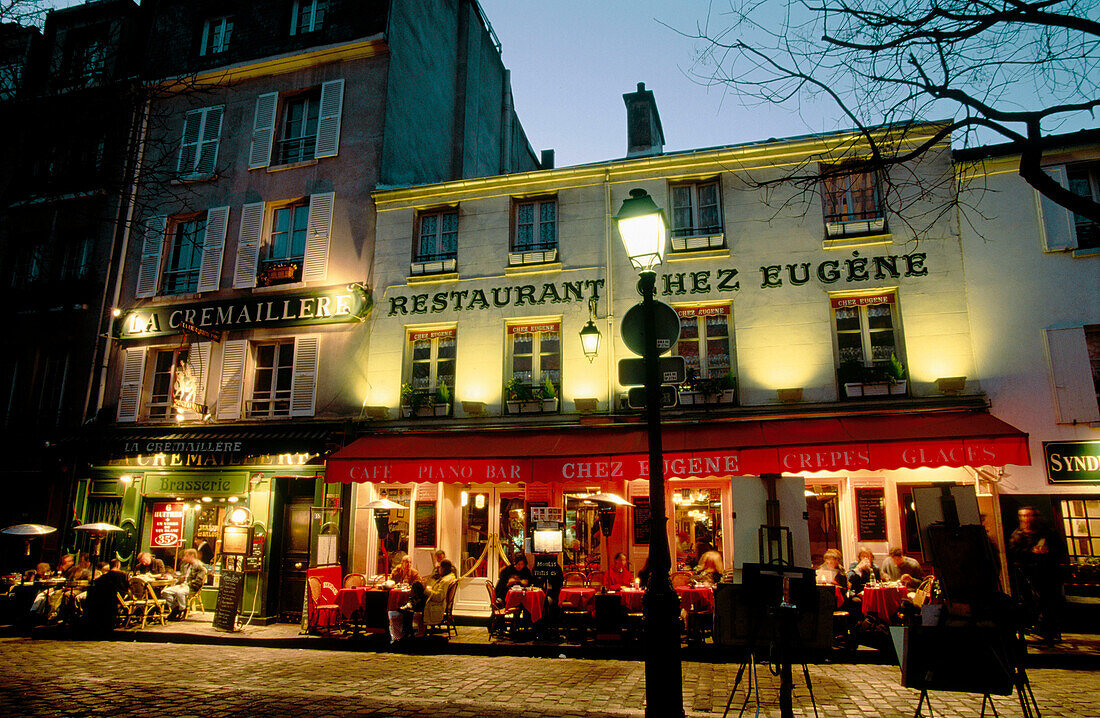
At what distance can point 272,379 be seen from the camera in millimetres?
14383

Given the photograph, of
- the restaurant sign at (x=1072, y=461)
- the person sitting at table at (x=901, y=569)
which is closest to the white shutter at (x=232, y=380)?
the person sitting at table at (x=901, y=569)

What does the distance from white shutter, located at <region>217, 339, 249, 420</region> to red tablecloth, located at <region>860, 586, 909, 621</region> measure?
13.0 meters

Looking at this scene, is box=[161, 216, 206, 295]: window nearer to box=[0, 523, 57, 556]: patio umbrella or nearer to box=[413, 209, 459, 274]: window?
box=[413, 209, 459, 274]: window

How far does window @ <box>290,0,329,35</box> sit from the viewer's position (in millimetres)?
16484

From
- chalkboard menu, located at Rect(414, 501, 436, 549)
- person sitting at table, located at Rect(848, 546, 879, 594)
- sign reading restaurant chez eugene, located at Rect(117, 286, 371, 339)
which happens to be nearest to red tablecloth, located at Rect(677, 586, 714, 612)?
person sitting at table, located at Rect(848, 546, 879, 594)

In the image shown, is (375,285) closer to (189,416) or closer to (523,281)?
(523,281)

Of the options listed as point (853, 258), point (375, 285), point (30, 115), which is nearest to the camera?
point (30, 115)

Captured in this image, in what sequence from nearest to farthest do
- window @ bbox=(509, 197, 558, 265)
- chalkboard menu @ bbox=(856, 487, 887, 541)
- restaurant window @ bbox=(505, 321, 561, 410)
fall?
chalkboard menu @ bbox=(856, 487, 887, 541)
restaurant window @ bbox=(505, 321, 561, 410)
window @ bbox=(509, 197, 558, 265)

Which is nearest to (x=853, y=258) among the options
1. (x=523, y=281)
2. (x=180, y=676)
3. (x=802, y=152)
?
(x=802, y=152)

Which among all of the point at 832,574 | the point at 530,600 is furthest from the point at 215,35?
the point at 832,574

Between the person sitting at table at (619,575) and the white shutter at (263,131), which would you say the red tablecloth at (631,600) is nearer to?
the person sitting at table at (619,575)

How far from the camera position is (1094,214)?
17.3 ft

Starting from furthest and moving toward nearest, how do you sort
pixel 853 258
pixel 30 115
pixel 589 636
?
1. pixel 853 258
2. pixel 589 636
3. pixel 30 115

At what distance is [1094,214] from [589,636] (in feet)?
27.7
